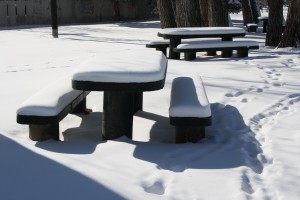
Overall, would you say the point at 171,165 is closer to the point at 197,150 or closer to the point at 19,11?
the point at 197,150

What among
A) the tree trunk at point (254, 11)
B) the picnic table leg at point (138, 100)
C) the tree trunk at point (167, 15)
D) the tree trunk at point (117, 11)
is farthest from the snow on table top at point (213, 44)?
the tree trunk at point (117, 11)

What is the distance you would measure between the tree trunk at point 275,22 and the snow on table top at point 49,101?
9.32 m

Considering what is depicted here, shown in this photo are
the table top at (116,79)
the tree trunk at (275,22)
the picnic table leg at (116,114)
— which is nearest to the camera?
the table top at (116,79)

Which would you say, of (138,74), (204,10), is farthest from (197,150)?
(204,10)

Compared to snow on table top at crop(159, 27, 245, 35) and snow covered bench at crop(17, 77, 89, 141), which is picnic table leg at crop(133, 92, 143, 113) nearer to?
snow covered bench at crop(17, 77, 89, 141)

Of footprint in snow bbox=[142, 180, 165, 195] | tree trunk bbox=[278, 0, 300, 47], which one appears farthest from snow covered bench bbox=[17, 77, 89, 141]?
tree trunk bbox=[278, 0, 300, 47]

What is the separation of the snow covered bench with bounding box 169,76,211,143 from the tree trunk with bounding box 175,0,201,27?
903 cm

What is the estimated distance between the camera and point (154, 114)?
623 centimetres

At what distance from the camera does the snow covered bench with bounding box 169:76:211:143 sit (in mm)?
4566

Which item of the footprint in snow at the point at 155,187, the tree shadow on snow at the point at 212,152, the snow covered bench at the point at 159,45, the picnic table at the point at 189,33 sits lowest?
the footprint in snow at the point at 155,187

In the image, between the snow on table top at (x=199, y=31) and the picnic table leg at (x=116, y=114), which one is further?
the snow on table top at (x=199, y=31)

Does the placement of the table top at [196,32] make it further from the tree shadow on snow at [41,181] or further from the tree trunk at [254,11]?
the tree trunk at [254,11]

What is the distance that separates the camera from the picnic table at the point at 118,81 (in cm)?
429

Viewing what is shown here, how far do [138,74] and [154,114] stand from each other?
6.38 feet
